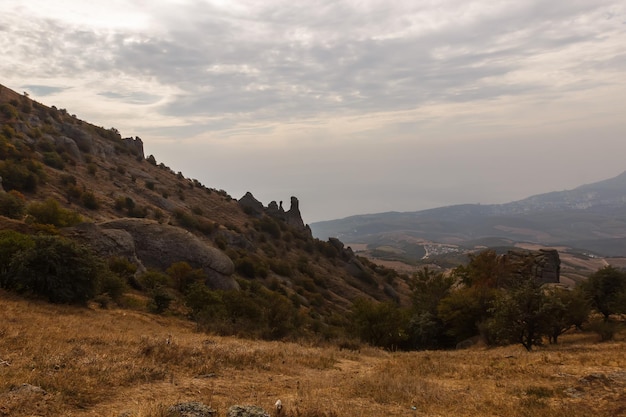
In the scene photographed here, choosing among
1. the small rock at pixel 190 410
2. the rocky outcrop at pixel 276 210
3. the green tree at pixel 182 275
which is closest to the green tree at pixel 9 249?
the green tree at pixel 182 275

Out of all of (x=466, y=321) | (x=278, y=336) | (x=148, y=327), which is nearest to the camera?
(x=148, y=327)

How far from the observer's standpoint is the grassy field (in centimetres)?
1032

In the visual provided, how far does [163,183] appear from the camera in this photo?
78.1m

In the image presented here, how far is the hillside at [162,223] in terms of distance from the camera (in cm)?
3688

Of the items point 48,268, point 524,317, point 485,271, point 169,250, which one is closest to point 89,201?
point 169,250

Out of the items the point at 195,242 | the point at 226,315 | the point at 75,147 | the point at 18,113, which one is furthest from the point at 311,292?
the point at 18,113

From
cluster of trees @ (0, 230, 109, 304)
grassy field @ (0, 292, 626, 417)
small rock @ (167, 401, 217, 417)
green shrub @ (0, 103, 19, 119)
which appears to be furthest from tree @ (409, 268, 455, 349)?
green shrub @ (0, 103, 19, 119)

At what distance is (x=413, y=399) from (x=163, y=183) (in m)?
74.6

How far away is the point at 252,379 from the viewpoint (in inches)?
561

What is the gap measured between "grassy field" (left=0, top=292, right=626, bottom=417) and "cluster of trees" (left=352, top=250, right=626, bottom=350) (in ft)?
22.9

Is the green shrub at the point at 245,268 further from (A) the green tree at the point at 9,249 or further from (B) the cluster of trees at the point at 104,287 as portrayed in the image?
(A) the green tree at the point at 9,249

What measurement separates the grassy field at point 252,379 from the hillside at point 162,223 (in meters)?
10.7

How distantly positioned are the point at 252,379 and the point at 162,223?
37594 mm

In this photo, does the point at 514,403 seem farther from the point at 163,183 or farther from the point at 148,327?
the point at 163,183
